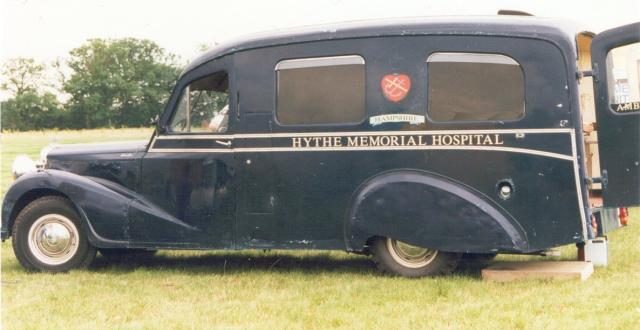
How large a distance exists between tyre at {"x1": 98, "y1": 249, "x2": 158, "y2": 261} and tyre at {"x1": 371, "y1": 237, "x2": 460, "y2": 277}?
9.88ft

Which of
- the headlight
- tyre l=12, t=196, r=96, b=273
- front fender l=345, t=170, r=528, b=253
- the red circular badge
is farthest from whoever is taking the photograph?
the headlight

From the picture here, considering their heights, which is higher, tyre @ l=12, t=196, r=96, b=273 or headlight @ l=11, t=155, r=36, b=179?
headlight @ l=11, t=155, r=36, b=179

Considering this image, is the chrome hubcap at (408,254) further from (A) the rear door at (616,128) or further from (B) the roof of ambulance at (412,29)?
(B) the roof of ambulance at (412,29)

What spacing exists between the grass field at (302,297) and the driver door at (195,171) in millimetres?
430

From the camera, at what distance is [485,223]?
7.56m

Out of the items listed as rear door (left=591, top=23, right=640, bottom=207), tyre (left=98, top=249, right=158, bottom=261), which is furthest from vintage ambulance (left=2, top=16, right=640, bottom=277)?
tyre (left=98, top=249, right=158, bottom=261)

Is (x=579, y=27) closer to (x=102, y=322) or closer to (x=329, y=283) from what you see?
(x=329, y=283)

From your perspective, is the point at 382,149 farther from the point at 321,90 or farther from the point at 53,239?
the point at 53,239

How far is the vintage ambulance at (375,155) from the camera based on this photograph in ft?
24.5

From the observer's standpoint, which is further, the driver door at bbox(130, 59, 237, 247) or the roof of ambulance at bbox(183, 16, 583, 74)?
the driver door at bbox(130, 59, 237, 247)

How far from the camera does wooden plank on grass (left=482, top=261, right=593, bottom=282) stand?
24.7ft

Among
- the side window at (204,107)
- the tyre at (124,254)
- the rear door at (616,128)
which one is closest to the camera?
the rear door at (616,128)

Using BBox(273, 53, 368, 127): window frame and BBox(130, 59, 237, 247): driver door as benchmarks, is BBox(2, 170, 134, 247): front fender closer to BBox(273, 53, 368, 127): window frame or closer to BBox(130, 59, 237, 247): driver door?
BBox(130, 59, 237, 247): driver door

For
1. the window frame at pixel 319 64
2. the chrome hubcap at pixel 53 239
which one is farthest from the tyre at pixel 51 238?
the window frame at pixel 319 64
